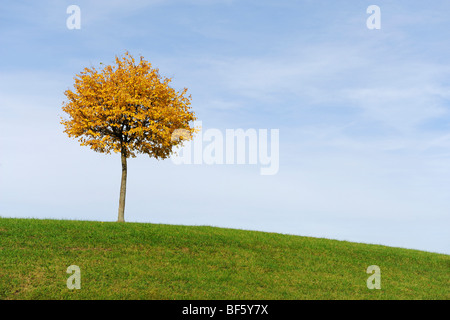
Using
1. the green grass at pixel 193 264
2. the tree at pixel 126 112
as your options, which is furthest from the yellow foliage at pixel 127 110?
the green grass at pixel 193 264

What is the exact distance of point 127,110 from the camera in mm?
29234

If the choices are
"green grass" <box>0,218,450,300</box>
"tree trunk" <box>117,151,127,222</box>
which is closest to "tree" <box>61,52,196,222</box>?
"tree trunk" <box>117,151,127,222</box>

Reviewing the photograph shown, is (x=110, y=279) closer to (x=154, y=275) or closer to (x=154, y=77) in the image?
(x=154, y=275)

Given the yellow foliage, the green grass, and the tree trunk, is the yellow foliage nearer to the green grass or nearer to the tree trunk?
the tree trunk

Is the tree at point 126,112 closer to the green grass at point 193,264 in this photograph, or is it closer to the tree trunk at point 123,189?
the tree trunk at point 123,189

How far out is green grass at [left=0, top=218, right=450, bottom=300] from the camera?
16.8 m

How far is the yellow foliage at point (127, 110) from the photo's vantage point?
29031mm

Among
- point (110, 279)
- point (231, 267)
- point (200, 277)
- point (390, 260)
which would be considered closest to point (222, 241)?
point (231, 267)

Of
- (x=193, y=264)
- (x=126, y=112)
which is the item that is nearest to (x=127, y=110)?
(x=126, y=112)

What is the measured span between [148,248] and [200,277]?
482 cm

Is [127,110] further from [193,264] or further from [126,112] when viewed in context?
[193,264]

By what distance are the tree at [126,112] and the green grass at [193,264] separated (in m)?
6.40

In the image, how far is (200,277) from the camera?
709 inches

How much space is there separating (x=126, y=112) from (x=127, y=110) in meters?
0.63
